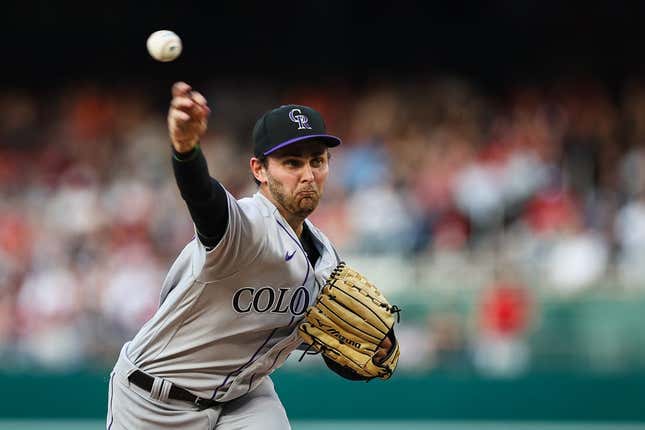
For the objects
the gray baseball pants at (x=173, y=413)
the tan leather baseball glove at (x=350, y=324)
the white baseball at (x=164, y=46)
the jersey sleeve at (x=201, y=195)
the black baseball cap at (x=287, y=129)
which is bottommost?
the gray baseball pants at (x=173, y=413)

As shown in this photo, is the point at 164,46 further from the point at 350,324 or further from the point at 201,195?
the point at 350,324

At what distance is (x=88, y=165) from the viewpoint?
442 inches

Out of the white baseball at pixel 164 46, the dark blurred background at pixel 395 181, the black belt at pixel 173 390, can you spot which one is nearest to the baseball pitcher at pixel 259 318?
the black belt at pixel 173 390

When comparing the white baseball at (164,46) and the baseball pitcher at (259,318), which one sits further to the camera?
the baseball pitcher at (259,318)

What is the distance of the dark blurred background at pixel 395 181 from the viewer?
862 cm

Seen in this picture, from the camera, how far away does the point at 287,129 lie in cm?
390

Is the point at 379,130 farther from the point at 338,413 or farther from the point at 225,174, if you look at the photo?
the point at 338,413

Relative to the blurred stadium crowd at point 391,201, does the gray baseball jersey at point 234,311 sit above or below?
below

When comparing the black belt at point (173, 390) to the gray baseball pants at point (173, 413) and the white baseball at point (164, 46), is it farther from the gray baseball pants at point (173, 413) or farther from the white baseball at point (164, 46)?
the white baseball at point (164, 46)

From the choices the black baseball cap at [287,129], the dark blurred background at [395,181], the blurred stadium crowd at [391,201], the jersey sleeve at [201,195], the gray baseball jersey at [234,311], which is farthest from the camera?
the blurred stadium crowd at [391,201]

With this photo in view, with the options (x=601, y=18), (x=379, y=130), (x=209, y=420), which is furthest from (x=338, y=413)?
(x=601, y=18)

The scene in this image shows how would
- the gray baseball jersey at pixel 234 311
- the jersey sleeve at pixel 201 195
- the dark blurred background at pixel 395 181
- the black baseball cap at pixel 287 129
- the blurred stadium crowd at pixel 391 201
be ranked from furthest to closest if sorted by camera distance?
the blurred stadium crowd at pixel 391 201, the dark blurred background at pixel 395 181, the black baseball cap at pixel 287 129, the gray baseball jersey at pixel 234 311, the jersey sleeve at pixel 201 195

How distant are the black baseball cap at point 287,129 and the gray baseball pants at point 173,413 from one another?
94cm

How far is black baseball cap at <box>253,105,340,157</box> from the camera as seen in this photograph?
153 inches
